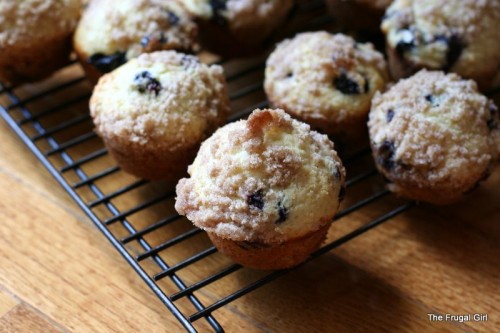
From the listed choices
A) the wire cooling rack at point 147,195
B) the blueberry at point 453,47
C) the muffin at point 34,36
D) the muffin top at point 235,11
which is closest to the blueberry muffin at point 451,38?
the blueberry at point 453,47

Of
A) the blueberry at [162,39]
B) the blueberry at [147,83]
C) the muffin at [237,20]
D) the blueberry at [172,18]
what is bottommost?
the muffin at [237,20]

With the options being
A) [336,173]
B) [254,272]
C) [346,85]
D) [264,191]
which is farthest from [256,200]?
[346,85]

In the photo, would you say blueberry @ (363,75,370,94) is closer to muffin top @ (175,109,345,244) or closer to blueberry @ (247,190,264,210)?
muffin top @ (175,109,345,244)

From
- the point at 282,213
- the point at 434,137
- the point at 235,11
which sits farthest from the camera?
the point at 235,11

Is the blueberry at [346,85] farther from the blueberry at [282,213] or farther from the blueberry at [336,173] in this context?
the blueberry at [282,213]

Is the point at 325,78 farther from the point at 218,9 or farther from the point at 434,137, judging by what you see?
the point at 218,9

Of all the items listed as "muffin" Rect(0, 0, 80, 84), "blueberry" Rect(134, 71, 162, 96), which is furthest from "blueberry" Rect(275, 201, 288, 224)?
"muffin" Rect(0, 0, 80, 84)

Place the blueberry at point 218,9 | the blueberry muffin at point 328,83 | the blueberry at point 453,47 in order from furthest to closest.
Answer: the blueberry at point 218,9
the blueberry at point 453,47
the blueberry muffin at point 328,83
